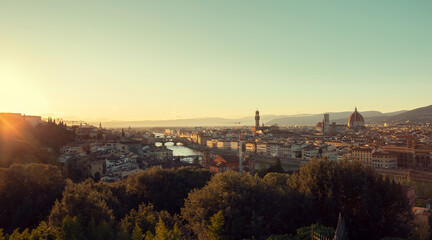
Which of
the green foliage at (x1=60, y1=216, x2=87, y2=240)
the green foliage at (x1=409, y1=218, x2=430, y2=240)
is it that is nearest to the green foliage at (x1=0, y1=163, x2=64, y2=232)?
the green foliage at (x1=60, y1=216, x2=87, y2=240)

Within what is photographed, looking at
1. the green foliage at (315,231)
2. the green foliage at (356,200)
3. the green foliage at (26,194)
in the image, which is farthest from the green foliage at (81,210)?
the green foliage at (356,200)

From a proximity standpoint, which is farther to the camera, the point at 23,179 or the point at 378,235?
the point at 23,179

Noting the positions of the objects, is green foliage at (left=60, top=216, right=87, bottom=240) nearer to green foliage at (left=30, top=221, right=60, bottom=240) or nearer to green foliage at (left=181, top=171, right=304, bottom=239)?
green foliage at (left=30, top=221, right=60, bottom=240)

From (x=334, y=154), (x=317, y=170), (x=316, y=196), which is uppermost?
(x=317, y=170)

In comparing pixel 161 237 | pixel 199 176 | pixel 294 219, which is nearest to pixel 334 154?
pixel 199 176

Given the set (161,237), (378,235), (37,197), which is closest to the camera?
(161,237)

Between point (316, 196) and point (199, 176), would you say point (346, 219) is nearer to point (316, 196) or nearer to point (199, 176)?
point (316, 196)

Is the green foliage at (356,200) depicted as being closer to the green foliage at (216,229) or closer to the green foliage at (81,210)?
the green foliage at (216,229)

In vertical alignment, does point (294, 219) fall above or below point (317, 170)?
below

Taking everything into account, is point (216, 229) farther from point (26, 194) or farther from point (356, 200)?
point (26, 194)
